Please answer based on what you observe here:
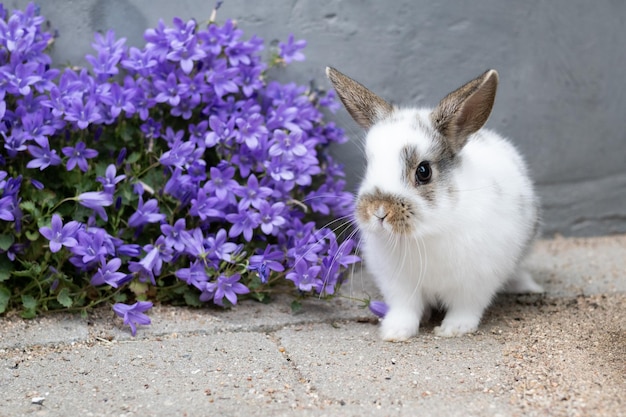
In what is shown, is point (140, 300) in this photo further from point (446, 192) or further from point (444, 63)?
point (444, 63)

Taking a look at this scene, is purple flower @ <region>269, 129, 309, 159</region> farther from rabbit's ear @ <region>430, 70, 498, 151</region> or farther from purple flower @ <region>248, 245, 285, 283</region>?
rabbit's ear @ <region>430, 70, 498, 151</region>

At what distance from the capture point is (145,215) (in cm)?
376

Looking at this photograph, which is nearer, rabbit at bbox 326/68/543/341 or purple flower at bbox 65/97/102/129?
rabbit at bbox 326/68/543/341

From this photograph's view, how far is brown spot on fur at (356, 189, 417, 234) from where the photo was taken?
10.8ft

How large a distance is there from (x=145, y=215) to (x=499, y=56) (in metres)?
2.37

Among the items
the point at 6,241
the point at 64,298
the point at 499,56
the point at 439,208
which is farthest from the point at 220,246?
the point at 499,56

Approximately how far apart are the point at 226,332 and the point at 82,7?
6.38 feet

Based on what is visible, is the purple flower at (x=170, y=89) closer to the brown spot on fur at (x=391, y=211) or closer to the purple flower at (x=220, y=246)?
the purple flower at (x=220, y=246)

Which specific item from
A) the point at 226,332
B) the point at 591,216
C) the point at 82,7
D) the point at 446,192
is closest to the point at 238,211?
the point at 226,332

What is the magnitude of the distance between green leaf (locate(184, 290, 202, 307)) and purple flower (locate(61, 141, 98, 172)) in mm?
756

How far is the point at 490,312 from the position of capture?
397cm

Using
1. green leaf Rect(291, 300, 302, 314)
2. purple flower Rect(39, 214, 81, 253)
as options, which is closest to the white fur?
green leaf Rect(291, 300, 302, 314)

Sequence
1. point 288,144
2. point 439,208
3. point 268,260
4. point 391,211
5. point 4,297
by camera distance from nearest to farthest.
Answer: point 391,211
point 439,208
point 4,297
point 268,260
point 288,144

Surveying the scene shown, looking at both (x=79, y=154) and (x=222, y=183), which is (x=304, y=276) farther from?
(x=79, y=154)
